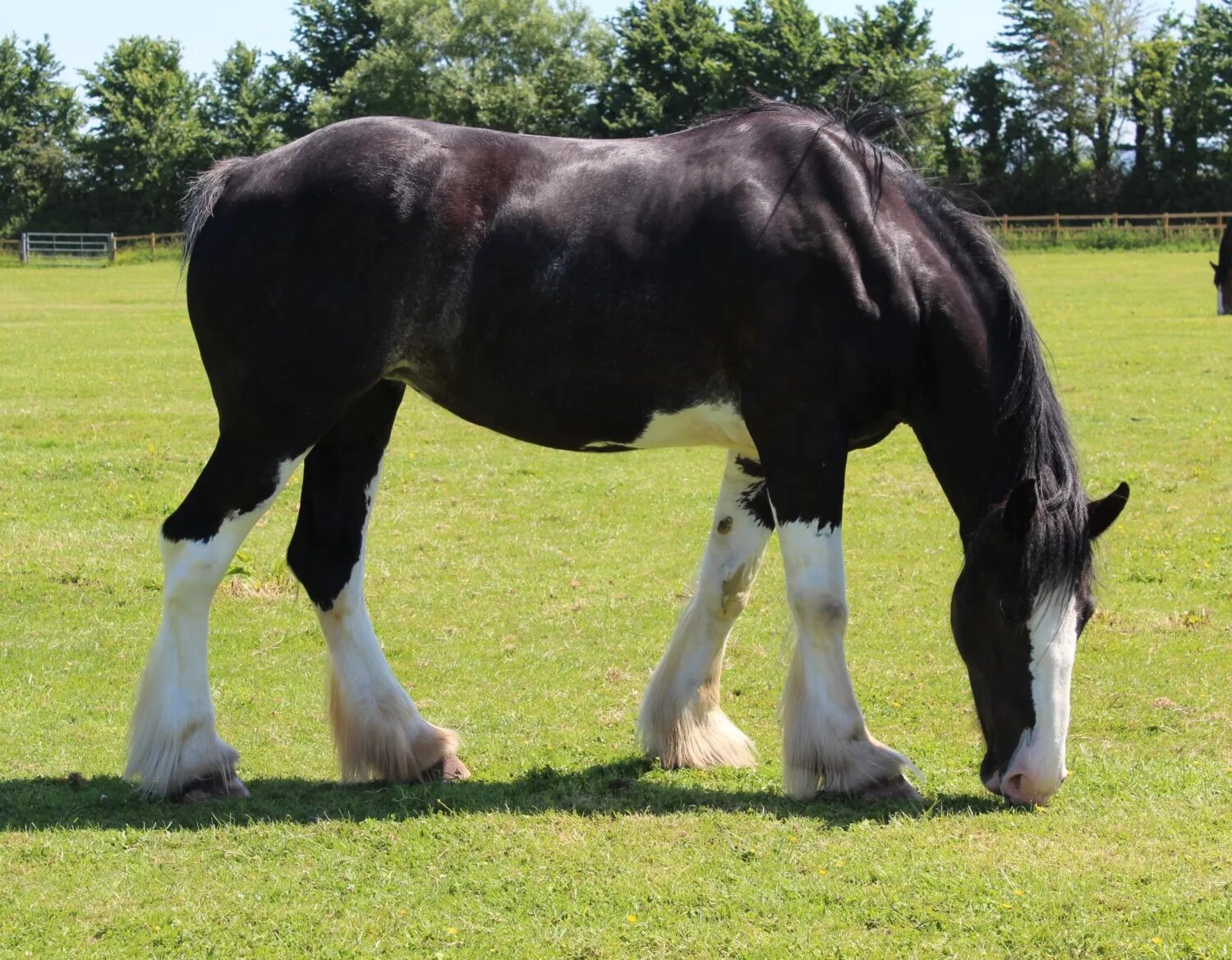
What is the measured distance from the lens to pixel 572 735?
21.2 feet

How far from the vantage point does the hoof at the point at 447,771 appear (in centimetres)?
566

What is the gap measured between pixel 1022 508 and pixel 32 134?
225ft

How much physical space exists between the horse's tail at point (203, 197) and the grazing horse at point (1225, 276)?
68.3 feet

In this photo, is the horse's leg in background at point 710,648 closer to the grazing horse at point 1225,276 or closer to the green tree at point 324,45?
the grazing horse at point 1225,276

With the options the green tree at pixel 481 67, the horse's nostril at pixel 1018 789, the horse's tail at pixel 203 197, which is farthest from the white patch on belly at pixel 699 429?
the green tree at pixel 481 67

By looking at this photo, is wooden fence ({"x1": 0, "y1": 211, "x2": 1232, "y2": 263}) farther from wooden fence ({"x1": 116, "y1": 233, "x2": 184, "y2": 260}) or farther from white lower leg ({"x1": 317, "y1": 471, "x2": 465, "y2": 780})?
white lower leg ({"x1": 317, "y1": 471, "x2": 465, "y2": 780})

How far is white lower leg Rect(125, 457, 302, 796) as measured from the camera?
530 centimetres

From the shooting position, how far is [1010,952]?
383 centimetres

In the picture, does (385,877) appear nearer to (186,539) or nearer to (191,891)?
(191,891)

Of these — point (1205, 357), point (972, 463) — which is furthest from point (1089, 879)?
point (1205, 357)

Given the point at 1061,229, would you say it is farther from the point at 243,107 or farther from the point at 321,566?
the point at 321,566

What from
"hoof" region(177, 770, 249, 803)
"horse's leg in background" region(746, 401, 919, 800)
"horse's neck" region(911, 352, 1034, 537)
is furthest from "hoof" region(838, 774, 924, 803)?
"hoof" region(177, 770, 249, 803)

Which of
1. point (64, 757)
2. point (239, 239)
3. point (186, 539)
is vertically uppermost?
point (239, 239)

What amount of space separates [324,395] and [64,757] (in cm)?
218
